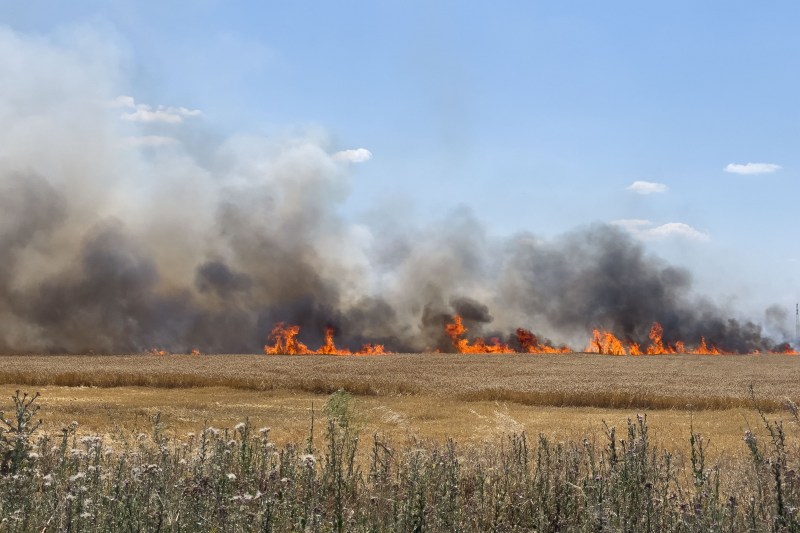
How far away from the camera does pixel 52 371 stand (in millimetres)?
48906

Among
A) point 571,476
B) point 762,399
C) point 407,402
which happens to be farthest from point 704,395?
point 571,476

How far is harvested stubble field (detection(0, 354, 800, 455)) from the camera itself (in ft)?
79.5

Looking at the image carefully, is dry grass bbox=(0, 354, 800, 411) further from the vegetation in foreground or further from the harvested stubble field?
the vegetation in foreground

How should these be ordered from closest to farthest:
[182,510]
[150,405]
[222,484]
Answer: [182,510], [222,484], [150,405]

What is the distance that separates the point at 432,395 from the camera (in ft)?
138

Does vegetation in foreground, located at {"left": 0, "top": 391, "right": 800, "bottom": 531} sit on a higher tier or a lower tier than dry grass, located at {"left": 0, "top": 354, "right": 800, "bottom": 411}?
higher

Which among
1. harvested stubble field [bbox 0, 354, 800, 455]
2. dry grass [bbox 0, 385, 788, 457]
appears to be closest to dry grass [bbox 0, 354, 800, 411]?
harvested stubble field [bbox 0, 354, 800, 455]

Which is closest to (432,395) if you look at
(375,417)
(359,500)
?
(375,417)

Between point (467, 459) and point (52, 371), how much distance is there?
4532cm

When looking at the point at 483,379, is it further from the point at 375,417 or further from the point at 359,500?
the point at 359,500

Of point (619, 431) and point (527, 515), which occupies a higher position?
point (527, 515)

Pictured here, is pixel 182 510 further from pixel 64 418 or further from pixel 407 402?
pixel 407 402

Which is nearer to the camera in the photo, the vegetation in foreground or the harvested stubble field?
the vegetation in foreground

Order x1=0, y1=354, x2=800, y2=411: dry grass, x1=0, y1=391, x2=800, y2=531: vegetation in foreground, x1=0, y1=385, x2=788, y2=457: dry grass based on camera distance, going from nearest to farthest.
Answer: x1=0, y1=391, x2=800, y2=531: vegetation in foreground → x1=0, y1=385, x2=788, y2=457: dry grass → x1=0, y1=354, x2=800, y2=411: dry grass
